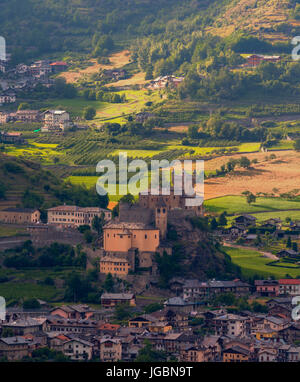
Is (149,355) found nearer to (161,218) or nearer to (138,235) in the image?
(138,235)

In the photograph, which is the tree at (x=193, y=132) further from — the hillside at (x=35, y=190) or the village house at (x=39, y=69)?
the village house at (x=39, y=69)

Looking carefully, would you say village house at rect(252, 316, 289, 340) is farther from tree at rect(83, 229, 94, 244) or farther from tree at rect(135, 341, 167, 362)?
tree at rect(83, 229, 94, 244)

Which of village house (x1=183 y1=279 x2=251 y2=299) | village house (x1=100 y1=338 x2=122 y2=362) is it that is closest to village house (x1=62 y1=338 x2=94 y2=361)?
village house (x1=100 y1=338 x2=122 y2=362)

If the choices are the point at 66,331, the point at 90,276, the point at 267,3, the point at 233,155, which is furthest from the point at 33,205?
the point at 267,3

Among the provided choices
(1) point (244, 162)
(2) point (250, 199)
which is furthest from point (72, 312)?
(1) point (244, 162)

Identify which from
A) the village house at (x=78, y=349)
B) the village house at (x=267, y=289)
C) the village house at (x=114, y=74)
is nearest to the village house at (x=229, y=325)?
the village house at (x=267, y=289)

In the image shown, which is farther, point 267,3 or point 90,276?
point 267,3

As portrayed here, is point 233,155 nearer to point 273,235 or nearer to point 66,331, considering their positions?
point 273,235
